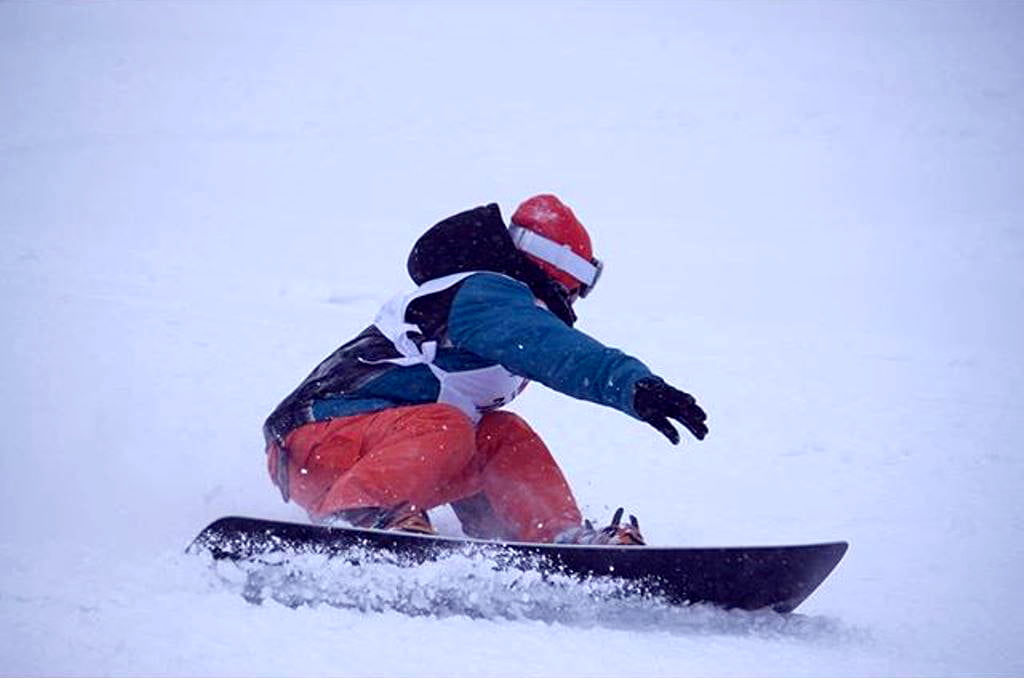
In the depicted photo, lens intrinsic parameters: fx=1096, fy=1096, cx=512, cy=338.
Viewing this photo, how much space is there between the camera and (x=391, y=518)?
2.75 m

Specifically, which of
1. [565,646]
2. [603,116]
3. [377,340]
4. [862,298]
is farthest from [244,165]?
[565,646]

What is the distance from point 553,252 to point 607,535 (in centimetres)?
84

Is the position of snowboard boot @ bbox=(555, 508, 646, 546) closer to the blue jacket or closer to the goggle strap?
the blue jacket

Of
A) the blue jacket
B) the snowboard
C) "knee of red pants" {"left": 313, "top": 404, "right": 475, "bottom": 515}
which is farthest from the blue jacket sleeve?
the snowboard

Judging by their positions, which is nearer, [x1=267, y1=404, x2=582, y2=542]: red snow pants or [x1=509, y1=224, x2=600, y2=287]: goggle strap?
[x1=267, y1=404, x2=582, y2=542]: red snow pants

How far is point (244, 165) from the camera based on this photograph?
516 inches

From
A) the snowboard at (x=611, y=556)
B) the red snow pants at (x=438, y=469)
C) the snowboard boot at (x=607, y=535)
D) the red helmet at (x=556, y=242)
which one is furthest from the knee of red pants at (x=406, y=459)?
the red helmet at (x=556, y=242)

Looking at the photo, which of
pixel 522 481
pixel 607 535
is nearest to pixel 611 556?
pixel 607 535

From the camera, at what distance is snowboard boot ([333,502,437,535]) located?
107 inches

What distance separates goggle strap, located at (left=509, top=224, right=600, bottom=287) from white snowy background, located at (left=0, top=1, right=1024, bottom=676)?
1066 millimetres

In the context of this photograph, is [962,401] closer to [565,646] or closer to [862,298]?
[862,298]

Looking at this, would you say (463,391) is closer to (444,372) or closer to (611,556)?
(444,372)

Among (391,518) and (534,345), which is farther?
(534,345)

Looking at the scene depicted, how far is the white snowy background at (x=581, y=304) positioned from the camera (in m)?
2.52
